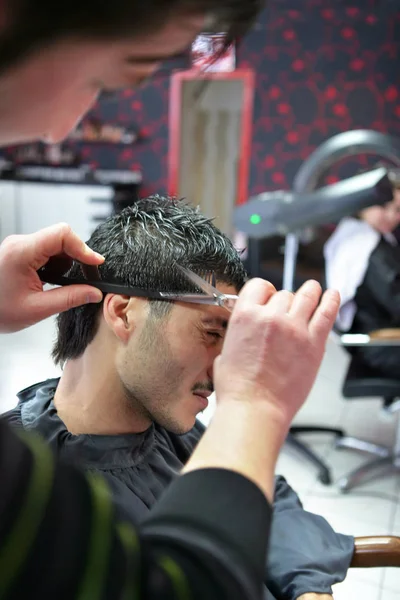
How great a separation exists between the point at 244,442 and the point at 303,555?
727mm

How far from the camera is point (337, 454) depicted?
2936mm

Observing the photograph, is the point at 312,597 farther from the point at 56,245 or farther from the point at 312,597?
A: the point at 56,245

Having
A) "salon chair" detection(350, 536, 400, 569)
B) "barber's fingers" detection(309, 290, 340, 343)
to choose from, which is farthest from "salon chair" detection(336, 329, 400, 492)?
"barber's fingers" detection(309, 290, 340, 343)

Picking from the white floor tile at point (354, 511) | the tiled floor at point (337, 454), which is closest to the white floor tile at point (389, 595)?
the tiled floor at point (337, 454)

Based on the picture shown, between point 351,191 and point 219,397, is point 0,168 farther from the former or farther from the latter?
point 219,397

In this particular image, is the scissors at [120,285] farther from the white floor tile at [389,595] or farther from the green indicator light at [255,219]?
the green indicator light at [255,219]

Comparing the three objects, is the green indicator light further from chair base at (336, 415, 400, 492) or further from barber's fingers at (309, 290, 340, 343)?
barber's fingers at (309, 290, 340, 343)

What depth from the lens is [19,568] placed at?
41cm

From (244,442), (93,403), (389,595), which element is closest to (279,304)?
(244,442)

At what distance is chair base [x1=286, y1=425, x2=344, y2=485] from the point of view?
8.64 feet

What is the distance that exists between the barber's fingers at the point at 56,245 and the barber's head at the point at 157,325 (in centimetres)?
10

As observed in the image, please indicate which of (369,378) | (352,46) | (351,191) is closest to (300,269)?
(369,378)

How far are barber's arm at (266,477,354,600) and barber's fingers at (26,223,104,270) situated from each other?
0.62m

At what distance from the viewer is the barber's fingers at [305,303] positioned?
1.97 ft
